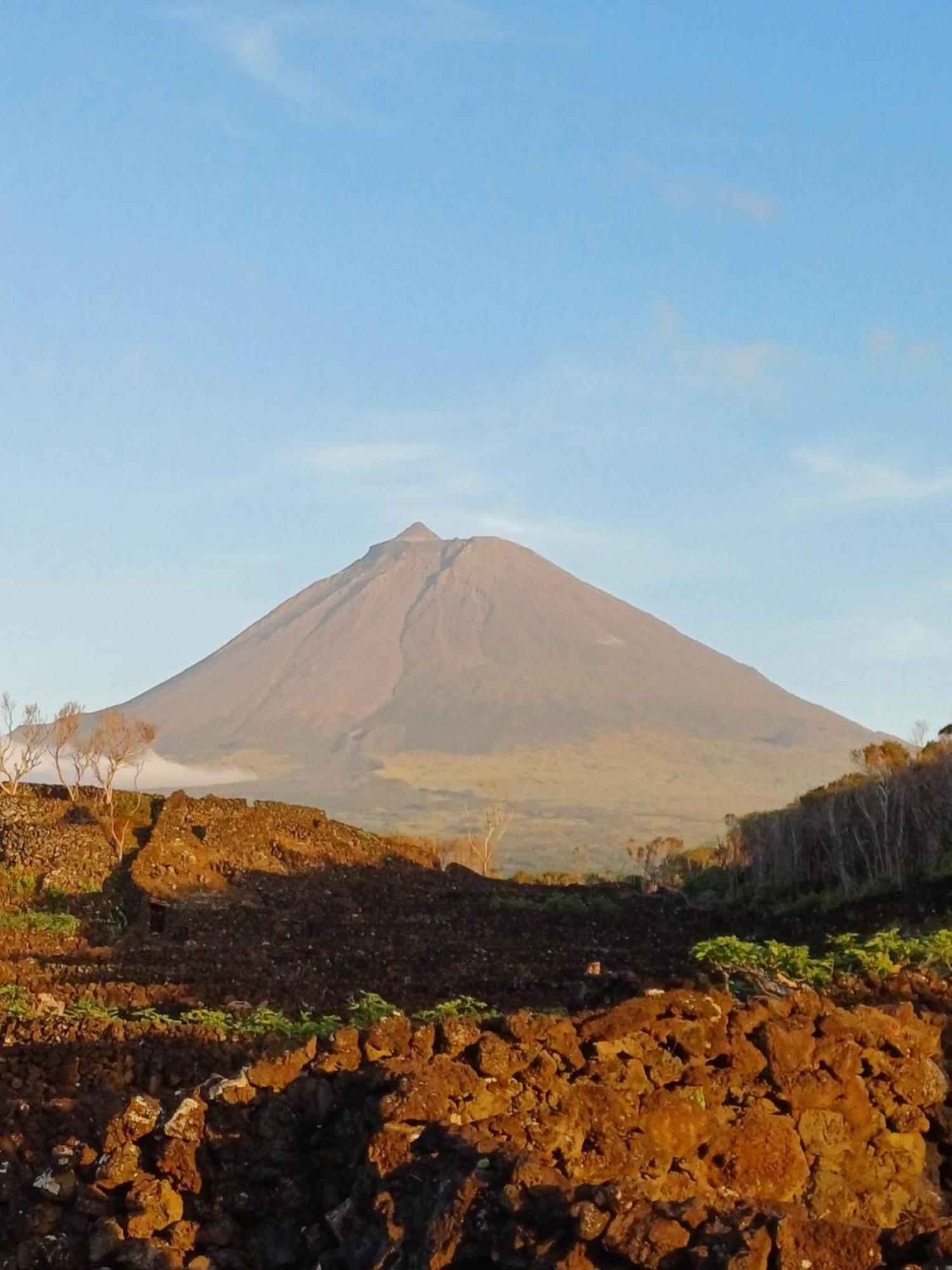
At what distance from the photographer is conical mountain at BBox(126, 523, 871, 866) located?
13162 centimetres

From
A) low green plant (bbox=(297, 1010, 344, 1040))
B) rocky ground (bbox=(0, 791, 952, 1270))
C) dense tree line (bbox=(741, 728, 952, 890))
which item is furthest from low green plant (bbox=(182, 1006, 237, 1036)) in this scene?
dense tree line (bbox=(741, 728, 952, 890))

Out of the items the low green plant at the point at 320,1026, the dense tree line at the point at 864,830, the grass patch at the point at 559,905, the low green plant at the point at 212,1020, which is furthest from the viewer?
the dense tree line at the point at 864,830

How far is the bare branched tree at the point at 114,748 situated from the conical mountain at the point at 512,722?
70162 millimetres

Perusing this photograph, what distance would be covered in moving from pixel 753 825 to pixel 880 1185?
89.9 feet

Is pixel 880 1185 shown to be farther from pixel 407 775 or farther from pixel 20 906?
pixel 407 775

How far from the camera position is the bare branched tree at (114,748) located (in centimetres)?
3009

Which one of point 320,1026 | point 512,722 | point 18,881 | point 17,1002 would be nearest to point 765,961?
point 320,1026

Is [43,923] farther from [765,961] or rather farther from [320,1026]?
[765,961]

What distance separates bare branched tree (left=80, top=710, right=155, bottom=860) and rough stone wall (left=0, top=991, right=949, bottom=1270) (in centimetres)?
2225

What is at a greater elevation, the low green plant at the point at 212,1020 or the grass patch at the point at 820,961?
the grass patch at the point at 820,961

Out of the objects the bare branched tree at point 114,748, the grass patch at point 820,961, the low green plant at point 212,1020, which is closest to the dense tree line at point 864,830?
the bare branched tree at point 114,748

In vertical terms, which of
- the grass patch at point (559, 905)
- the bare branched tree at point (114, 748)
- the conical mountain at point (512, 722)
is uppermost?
the conical mountain at point (512, 722)

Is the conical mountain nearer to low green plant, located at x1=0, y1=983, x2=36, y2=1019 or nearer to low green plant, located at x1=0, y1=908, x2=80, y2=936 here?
low green plant, located at x1=0, y1=908, x2=80, y2=936

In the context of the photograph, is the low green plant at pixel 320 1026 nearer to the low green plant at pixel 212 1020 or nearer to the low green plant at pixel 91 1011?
the low green plant at pixel 212 1020
